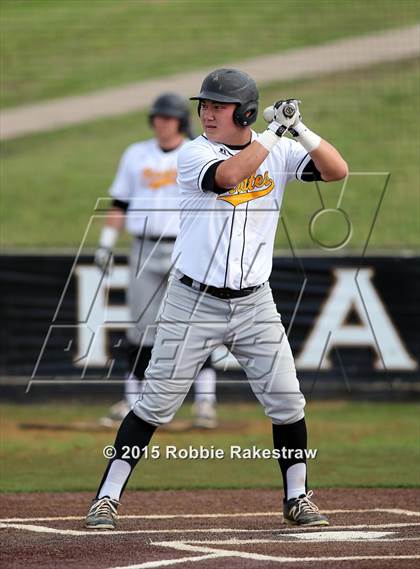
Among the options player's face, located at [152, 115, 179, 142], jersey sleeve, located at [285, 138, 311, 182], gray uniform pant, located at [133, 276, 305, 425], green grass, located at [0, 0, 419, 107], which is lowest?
gray uniform pant, located at [133, 276, 305, 425]

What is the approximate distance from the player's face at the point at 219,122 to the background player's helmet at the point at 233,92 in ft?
0.10

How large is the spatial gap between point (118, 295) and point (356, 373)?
214 cm

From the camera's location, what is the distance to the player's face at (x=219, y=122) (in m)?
5.24

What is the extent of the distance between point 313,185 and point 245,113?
10.3 metres

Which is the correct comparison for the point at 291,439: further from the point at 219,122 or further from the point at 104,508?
the point at 219,122

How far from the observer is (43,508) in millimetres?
6152

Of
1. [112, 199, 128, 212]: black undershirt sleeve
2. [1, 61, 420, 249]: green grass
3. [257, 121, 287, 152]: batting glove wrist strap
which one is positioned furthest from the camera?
[1, 61, 420, 249]: green grass

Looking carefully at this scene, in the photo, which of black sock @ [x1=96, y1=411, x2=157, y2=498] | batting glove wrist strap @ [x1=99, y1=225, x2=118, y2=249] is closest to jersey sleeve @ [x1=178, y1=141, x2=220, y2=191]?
black sock @ [x1=96, y1=411, x2=157, y2=498]

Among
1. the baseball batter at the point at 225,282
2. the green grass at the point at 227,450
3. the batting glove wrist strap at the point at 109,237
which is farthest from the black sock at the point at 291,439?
the batting glove wrist strap at the point at 109,237

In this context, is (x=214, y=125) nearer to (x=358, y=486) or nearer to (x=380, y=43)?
(x=358, y=486)

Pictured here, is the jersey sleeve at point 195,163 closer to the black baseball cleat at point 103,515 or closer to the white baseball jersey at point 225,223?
the white baseball jersey at point 225,223

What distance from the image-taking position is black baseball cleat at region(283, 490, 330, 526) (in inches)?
Answer: 210

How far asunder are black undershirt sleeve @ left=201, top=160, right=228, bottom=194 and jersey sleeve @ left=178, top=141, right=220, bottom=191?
0.01 meters

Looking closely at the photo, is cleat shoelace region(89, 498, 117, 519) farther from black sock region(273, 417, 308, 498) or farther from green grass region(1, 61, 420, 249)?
green grass region(1, 61, 420, 249)
